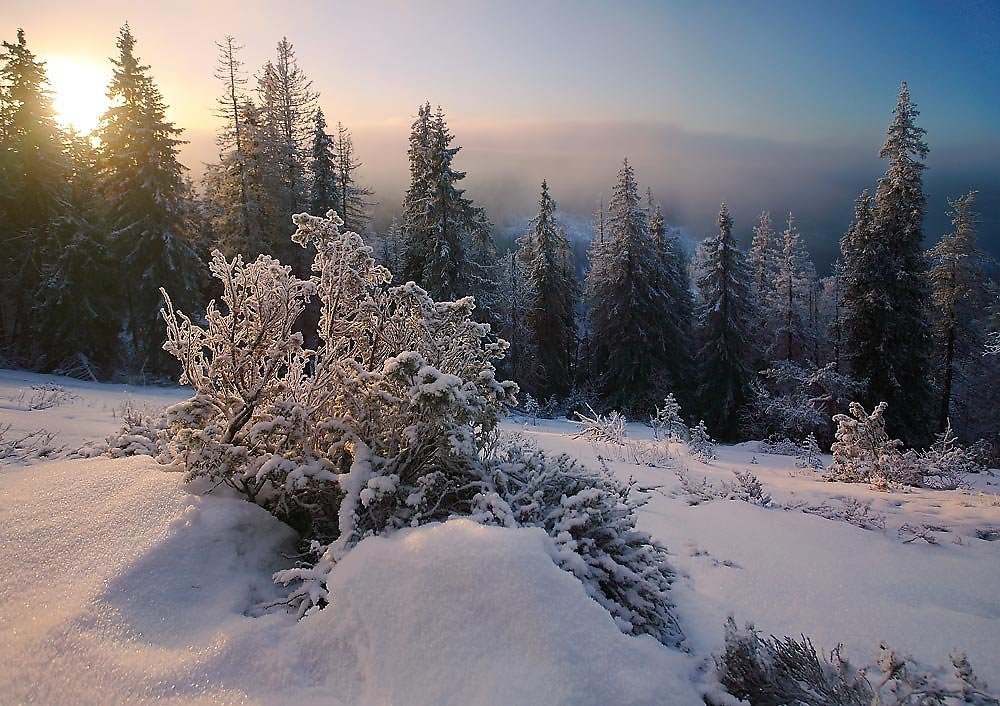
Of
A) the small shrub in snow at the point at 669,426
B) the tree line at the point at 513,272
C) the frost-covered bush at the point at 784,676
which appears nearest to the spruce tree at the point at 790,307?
the tree line at the point at 513,272

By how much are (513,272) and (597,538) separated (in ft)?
88.4

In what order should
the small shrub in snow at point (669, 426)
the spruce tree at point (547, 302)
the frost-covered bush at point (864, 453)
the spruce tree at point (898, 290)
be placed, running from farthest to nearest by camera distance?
1. the spruce tree at point (547, 302)
2. the spruce tree at point (898, 290)
3. the small shrub in snow at point (669, 426)
4. the frost-covered bush at point (864, 453)

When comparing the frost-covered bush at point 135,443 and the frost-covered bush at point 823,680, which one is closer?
the frost-covered bush at point 823,680

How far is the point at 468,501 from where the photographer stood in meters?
3.42

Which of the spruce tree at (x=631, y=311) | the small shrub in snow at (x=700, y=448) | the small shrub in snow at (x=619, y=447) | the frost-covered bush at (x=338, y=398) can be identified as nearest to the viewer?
the frost-covered bush at (x=338, y=398)

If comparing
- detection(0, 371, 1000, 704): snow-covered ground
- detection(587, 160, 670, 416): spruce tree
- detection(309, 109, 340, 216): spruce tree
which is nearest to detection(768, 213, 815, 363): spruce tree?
detection(587, 160, 670, 416): spruce tree

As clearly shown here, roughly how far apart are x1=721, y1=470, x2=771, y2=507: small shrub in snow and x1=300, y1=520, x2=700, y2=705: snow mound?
3.99m

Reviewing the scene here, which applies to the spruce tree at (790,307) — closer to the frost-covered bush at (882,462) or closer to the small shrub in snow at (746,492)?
the frost-covered bush at (882,462)

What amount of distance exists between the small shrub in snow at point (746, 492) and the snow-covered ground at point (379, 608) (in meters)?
1.46

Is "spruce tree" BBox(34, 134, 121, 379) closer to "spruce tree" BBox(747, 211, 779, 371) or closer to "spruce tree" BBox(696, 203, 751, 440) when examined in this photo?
"spruce tree" BBox(696, 203, 751, 440)

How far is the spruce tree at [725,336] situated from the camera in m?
27.1

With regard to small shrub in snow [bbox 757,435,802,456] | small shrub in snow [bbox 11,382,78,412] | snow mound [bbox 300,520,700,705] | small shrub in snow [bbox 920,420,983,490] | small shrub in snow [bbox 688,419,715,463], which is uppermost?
snow mound [bbox 300,520,700,705]

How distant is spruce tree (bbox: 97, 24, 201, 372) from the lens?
19.3m

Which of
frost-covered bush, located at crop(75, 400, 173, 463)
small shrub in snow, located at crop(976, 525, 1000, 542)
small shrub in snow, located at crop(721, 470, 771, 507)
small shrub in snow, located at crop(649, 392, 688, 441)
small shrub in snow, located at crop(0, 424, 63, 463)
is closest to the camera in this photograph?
frost-covered bush, located at crop(75, 400, 173, 463)
